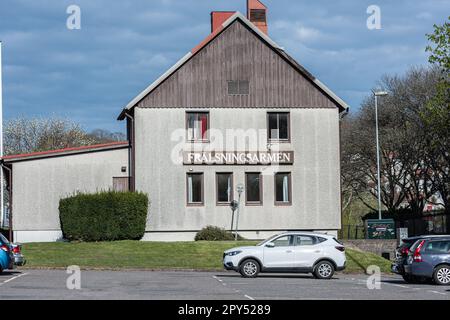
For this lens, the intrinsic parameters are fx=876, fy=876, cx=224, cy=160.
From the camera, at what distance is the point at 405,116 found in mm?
63188

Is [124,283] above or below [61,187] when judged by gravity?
below

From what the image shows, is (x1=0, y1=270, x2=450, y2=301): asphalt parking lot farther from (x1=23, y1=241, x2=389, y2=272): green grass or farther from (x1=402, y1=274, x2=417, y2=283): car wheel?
(x1=23, y1=241, x2=389, y2=272): green grass

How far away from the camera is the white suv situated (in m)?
29.7

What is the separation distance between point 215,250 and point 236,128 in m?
7.71

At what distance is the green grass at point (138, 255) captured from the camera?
3512 centimetres

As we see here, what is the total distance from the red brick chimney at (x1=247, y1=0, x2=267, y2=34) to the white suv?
830 inches

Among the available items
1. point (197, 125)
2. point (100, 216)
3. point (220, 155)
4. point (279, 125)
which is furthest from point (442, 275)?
point (197, 125)

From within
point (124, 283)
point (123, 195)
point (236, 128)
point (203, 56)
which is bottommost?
point (124, 283)

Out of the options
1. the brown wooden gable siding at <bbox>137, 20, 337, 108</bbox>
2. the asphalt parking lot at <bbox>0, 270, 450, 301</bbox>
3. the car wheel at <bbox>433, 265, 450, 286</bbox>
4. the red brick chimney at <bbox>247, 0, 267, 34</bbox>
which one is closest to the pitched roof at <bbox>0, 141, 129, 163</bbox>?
the brown wooden gable siding at <bbox>137, 20, 337, 108</bbox>

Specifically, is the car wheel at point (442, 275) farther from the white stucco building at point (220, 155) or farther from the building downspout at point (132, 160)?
the building downspout at point (132, 160)

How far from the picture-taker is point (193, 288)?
2428 centimetres

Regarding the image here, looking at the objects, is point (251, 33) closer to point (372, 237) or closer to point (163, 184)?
point (163, 184)

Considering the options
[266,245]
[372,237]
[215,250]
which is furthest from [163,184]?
[266,245]

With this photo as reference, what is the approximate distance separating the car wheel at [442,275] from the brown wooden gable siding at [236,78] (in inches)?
699
